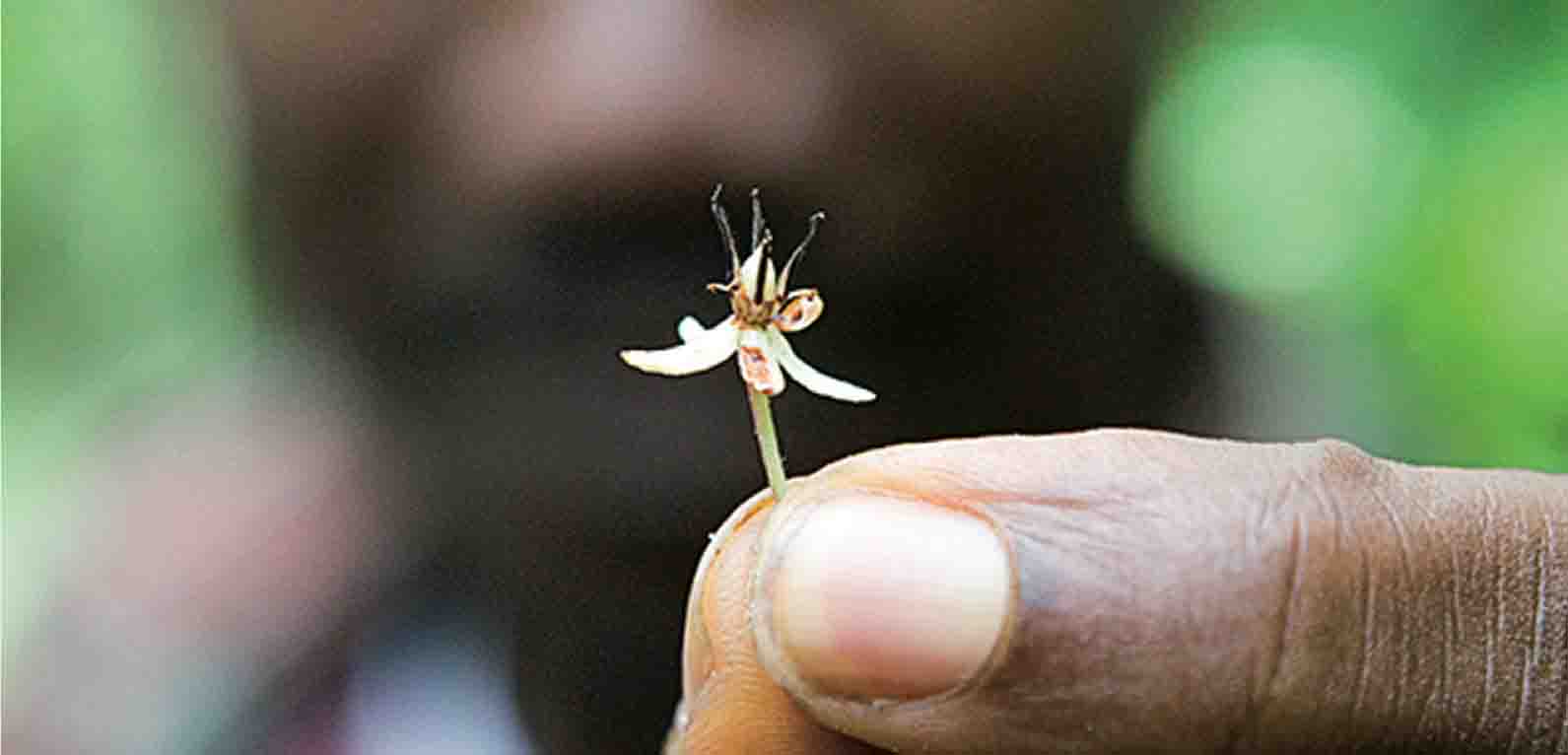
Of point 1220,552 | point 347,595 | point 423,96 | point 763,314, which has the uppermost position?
point 423,96

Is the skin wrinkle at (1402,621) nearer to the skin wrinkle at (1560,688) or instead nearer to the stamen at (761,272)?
the skin wrinkle at (1560,688)

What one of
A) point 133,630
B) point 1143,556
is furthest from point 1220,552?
point 133,630

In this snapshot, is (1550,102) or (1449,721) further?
(1550,102)

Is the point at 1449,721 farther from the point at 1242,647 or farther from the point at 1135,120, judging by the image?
the point at 1135,120

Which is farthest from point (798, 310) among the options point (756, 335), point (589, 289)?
point (589, 289)

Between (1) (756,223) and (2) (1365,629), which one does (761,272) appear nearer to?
(1) (756,223)

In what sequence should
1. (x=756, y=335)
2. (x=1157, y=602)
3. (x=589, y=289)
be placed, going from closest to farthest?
(x=1157, y=602), (x=756, y=335), (x=589, y=289)
